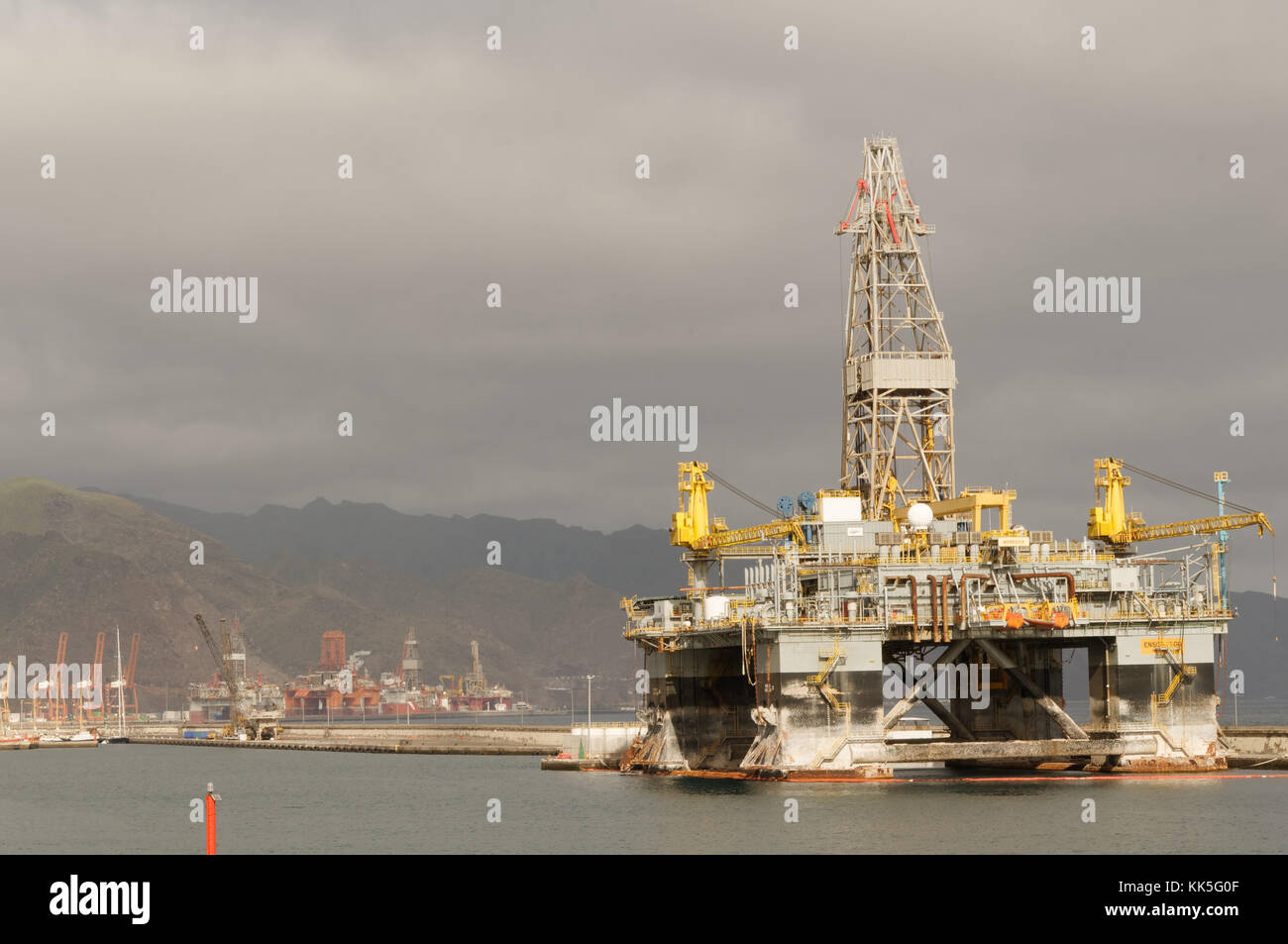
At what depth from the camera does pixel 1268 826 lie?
79.1m

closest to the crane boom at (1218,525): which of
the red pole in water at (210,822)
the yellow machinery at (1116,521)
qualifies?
the yellow machinery at (1116,521)

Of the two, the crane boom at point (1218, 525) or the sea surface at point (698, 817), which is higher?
the crane boom at point (1218, 525)

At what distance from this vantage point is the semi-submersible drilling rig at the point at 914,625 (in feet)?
314

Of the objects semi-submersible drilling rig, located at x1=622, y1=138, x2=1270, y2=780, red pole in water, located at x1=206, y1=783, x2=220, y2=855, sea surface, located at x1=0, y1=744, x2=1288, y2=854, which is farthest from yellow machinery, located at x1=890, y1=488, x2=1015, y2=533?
red pole in water, located at x1=206, y1=783, x2=220, y2=855

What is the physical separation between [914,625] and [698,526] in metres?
26.3

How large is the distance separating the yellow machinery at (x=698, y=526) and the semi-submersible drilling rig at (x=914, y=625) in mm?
157

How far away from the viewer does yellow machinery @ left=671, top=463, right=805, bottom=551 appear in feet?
385

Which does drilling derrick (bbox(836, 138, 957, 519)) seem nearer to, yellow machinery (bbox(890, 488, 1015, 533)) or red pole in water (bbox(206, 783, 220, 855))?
yellow machinery (bbox(890, 488, 1015, 533))

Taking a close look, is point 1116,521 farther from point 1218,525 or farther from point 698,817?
point 698,817

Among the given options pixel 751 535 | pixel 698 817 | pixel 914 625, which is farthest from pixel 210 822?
pixel 751 535

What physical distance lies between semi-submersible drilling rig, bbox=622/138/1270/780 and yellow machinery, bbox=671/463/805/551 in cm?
16

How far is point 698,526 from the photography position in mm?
120125

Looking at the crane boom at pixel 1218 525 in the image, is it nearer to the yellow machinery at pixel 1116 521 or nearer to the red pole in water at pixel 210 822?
the yellow machinery at pixel 1116 521
